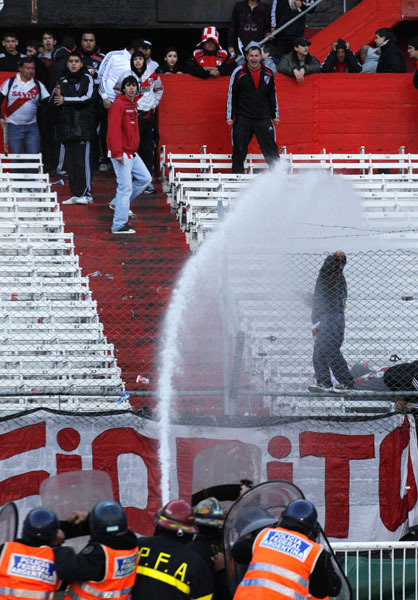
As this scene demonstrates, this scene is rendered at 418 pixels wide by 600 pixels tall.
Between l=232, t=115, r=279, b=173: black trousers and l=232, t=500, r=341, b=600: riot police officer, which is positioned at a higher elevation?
l=232, t=115, r=279, b=173: black trousers

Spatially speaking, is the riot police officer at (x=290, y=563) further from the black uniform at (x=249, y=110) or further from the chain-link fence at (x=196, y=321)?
the black uniform at (x=249, y=110)

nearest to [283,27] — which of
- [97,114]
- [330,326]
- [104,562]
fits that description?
[97,114]

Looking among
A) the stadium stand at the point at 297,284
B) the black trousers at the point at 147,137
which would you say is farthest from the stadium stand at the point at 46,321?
the black trousers at the point at 147,137

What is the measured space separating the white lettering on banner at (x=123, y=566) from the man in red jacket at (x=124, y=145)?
794cm

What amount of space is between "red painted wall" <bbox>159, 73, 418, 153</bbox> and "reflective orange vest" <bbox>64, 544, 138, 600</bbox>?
37.2 ft

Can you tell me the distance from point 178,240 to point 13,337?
3330mm

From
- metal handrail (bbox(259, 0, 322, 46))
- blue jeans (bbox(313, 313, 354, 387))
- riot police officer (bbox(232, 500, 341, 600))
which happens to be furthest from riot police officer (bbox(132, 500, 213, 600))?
metal handrail (bbox(259, 0, 322, 46))

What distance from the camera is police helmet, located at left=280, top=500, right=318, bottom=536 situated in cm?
543

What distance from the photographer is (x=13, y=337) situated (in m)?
10.5

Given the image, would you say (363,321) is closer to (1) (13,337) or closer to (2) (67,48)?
(1) (13,337)

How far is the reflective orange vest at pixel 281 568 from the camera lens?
210 inches

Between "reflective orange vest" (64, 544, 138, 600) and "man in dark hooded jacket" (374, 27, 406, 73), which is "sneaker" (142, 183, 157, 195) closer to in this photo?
"man in dark hooded jacket" (374, 27, 406, 73)

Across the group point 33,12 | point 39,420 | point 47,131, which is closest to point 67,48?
point 47,131

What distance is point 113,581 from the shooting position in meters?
5.45
